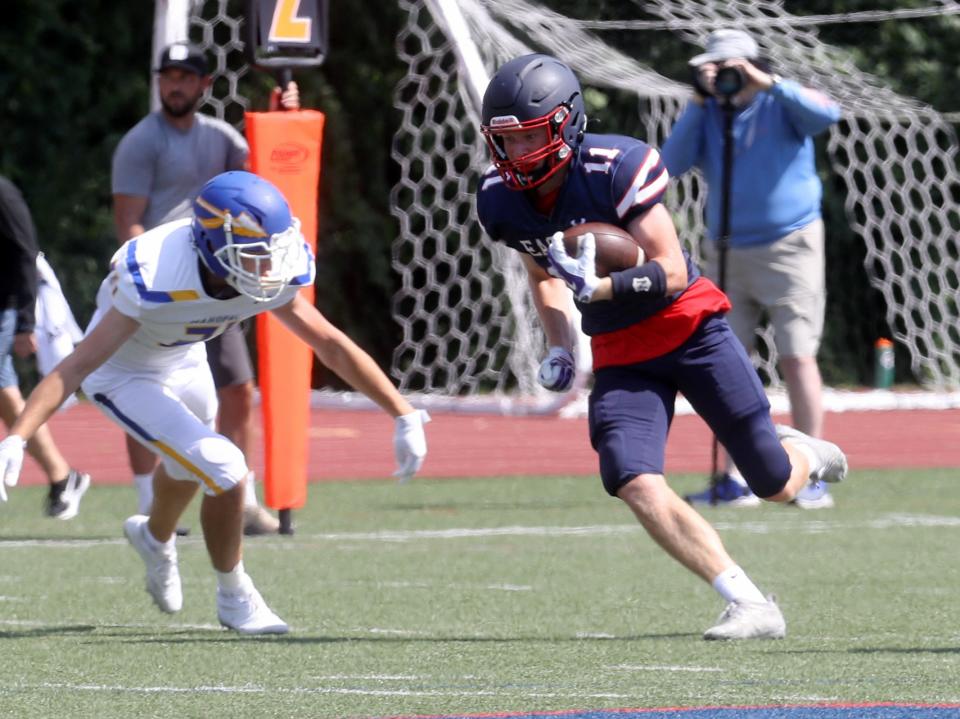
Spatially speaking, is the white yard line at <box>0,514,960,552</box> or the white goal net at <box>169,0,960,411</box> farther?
the white goal net at <box>169,0,960,411</box>

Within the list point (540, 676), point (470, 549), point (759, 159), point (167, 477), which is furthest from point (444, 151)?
point (540, 676)

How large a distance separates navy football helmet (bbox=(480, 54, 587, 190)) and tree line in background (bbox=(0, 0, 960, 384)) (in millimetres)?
11347

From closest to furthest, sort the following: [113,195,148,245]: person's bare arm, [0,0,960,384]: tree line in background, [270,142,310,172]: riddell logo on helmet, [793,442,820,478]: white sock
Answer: [793,442,820,478]: white sock → [113,195,148,245]: person's bare arm → [270,142,310,172]: riddell logo on helmet → [0,0,960,384]: tree line in background

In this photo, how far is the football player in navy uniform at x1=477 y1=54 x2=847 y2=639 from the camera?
18.5 feet

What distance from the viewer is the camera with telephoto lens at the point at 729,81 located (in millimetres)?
9062

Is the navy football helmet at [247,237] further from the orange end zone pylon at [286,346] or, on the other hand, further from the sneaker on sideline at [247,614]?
the orange end zone pylon at [286,346]

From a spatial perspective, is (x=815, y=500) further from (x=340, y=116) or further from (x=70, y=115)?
(x=70, y=115)

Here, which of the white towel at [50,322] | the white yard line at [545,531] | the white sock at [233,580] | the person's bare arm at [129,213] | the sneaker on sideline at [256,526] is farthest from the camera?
the white towel at [50,322]

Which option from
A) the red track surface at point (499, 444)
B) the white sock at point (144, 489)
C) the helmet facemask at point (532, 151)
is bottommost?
the red track surface at point (499, 444)

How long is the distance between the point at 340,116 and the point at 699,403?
479 inches

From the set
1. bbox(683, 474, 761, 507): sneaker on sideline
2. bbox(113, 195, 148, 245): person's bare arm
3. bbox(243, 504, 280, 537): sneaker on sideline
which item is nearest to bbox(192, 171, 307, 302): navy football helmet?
bbox(113, 195, 148, 245): person's bare arm

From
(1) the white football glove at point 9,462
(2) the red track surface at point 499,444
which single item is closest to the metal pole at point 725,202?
(2) the red track surface at point 499,444

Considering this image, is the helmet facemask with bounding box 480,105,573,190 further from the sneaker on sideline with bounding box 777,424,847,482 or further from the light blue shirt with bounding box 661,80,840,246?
the light blue shirt with bounding box 661,80,840,246

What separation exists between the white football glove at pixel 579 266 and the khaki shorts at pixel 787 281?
12.9 feet
